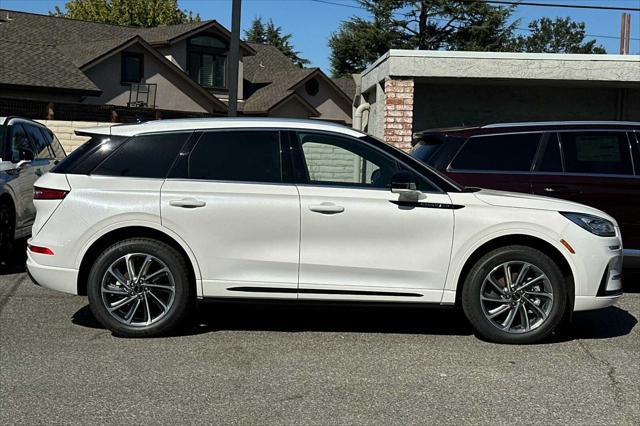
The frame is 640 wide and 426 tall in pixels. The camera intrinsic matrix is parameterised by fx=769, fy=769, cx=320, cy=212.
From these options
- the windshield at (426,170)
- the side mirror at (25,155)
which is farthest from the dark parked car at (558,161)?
the side mirror at (25,155)

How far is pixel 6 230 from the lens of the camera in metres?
9.24

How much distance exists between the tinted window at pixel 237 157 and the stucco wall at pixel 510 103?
8512mm

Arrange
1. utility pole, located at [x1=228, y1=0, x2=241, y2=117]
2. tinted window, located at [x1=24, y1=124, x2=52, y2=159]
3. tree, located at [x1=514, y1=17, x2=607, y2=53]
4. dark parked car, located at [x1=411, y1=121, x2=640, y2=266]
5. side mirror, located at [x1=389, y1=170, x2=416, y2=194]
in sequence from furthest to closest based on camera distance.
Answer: tree, located at [x1=514, y1=17, x2=607, y2=53], utility pole, located at [x1=228, y1=0, x2=241, y2=117], tinted window, located at [x1=24, y1=124, x2=52, y2=159], dark parked car, located at [x1=411, y1=121, x2=640, y2=266], side mirror, located at [x1=389, y1=170, x2=416, y2=194]

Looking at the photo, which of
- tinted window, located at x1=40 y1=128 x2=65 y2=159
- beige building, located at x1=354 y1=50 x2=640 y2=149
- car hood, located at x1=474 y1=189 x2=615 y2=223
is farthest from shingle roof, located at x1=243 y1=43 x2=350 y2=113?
car hood, located at x1=474 y1=189 x2=615 y2=223

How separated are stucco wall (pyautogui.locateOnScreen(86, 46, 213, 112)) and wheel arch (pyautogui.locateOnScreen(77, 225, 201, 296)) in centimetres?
2714

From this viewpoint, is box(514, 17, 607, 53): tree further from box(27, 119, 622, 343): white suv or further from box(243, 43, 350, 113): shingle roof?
box(27, 119, 622, 343): white suv

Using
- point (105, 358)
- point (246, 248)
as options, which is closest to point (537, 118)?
point (246, 248)

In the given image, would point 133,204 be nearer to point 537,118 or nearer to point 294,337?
point 294,337

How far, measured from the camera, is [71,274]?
20.3ft

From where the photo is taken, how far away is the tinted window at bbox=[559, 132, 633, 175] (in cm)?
824

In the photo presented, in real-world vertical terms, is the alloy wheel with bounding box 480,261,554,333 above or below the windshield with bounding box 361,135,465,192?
below

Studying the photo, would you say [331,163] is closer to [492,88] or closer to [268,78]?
[492,88]

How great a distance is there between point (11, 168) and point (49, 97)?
2106cm

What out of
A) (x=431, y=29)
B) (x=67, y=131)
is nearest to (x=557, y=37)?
(x=431, y=29)
